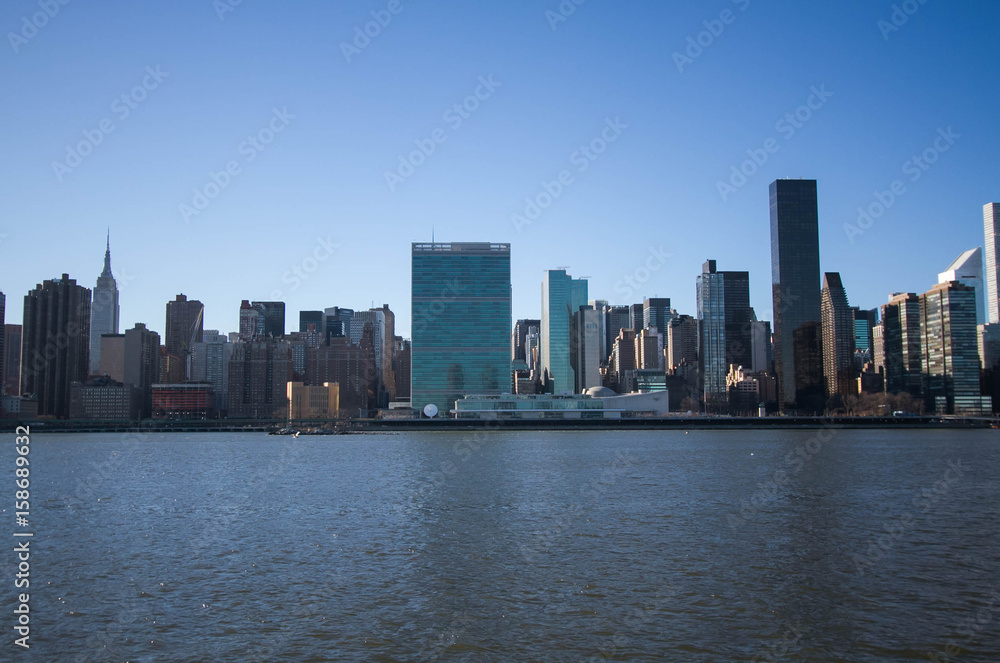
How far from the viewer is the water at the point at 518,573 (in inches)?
803

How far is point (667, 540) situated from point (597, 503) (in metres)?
12.1

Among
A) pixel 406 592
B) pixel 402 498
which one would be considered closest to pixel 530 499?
pixel 402 498

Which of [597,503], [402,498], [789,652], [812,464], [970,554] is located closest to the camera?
[789,652]

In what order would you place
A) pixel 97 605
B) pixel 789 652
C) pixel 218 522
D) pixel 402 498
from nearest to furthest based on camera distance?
pixel 789 652 → pixel 97 605 → pixel 218 522 → pixel 402 498

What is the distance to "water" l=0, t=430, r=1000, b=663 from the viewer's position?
2041 cm

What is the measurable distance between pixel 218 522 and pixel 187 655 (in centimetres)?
2106

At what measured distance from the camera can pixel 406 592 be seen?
25.2 m

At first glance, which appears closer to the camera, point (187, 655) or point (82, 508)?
point (187, 655)

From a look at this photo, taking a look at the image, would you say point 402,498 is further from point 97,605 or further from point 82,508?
point 97,605

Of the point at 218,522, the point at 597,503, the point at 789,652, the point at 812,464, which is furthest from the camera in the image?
the point at 812,464

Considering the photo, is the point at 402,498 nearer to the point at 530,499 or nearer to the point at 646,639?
the point at 530,499

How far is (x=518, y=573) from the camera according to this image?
27500mm

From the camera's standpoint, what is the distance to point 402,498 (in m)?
48.8

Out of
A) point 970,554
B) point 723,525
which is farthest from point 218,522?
point 970,554
